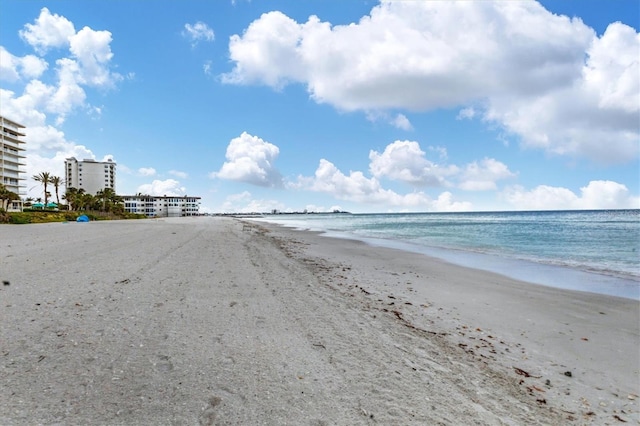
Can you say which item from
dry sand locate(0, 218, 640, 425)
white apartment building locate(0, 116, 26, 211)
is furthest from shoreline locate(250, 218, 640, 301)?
white apartment building locate(0, 116, 26, 211)

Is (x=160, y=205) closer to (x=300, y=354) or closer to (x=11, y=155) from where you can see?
(x=11, y=155)

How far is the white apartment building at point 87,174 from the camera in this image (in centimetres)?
16188

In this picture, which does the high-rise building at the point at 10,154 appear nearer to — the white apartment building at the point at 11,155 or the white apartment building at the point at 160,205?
the white apartment building at the point at 11,155

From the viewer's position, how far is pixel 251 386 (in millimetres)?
3637

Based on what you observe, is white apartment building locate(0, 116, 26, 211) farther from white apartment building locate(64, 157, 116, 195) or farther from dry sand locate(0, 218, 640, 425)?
dry sand locate(0, 218, 640, 425)

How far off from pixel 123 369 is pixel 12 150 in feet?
432

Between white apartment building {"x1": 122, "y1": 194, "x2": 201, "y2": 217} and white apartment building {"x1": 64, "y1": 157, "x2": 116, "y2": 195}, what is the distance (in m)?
14.2

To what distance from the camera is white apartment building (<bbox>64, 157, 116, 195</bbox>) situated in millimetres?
161875

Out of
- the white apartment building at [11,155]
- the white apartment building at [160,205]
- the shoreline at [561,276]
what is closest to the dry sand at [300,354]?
the shoreline at [561,276]

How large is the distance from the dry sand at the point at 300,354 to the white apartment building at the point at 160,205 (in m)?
172

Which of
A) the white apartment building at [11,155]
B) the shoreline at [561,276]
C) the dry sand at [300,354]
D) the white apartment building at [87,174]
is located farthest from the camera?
the white apartment building at [87,174]

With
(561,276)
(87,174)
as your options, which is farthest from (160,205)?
(561,276)

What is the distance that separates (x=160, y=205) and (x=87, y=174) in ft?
119

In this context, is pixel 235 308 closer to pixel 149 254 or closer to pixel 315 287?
pixel 315 287
